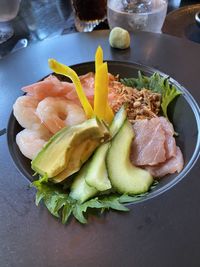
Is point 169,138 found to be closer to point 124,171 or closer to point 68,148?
point 124,171

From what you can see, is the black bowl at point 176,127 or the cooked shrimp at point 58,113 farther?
the cooked shrimp at point 58,113

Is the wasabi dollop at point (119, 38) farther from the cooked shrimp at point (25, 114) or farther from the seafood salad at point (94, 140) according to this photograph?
the cooked shrimp at point (25, 114)

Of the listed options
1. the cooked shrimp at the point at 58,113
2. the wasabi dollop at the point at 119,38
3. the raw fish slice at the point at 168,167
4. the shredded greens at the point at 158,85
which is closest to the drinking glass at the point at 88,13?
the wasabi dollop at the point at 119,38

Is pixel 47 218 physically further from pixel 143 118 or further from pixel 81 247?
pixel 143 118

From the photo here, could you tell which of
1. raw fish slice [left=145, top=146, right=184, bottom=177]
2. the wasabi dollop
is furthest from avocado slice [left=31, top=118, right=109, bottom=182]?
the wasabi dollop

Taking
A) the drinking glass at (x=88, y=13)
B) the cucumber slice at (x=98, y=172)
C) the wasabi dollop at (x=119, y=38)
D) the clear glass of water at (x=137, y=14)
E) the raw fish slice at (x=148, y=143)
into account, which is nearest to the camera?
the cucumber slice at (x=98, y=172)
